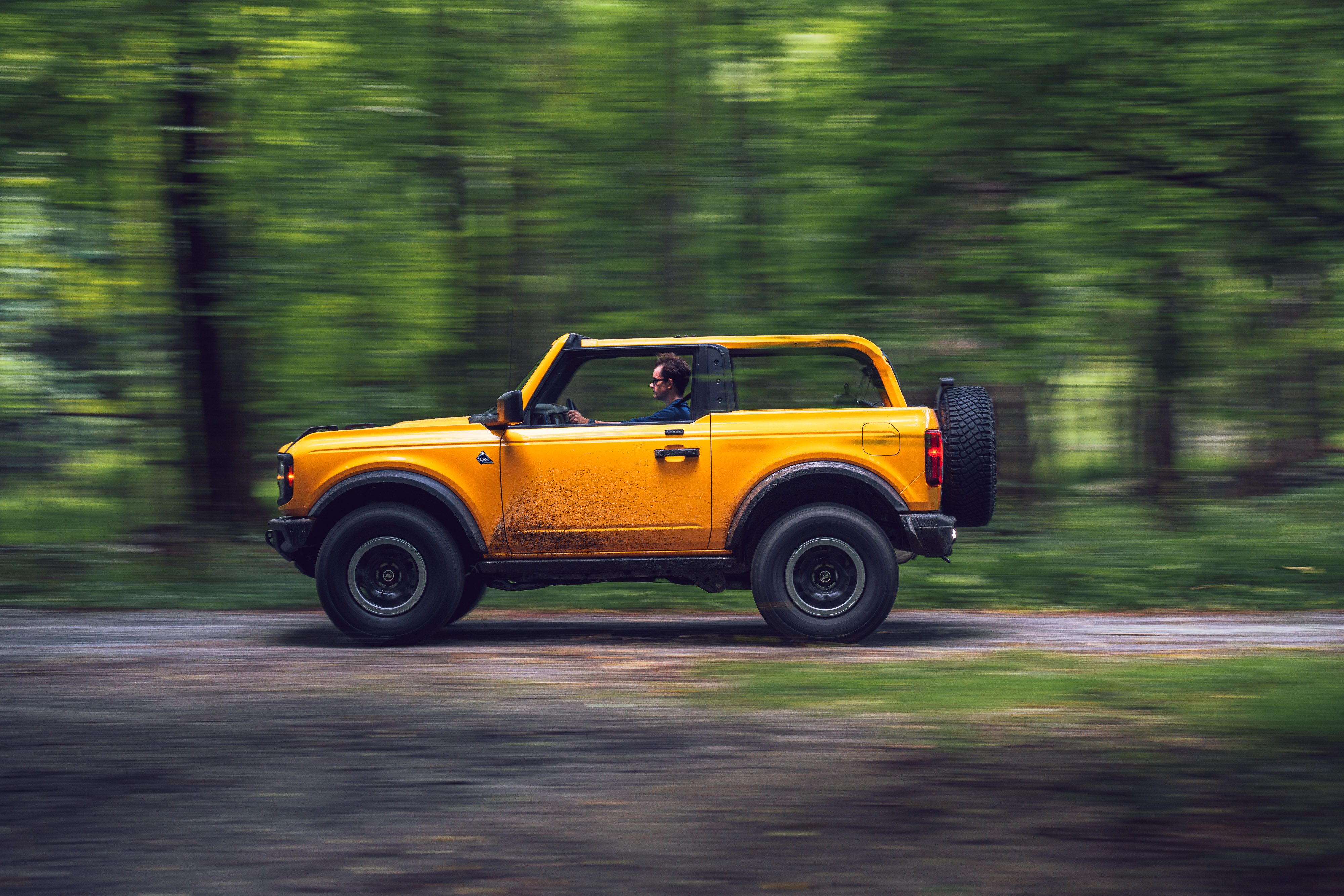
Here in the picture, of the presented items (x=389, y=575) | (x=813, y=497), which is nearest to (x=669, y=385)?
(x=813, y=497)

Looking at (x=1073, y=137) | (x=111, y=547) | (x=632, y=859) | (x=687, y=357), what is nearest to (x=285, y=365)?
(x=111, y=547)

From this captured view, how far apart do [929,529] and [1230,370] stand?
5.42 meters

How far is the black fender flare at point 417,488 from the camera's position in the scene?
7.72 meters

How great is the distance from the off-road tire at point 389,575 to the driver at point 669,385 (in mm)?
1221

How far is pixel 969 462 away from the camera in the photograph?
7777 millimetres

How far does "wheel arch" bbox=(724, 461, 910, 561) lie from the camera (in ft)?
24.9

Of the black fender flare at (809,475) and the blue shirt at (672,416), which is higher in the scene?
the blue shirt at (672,416)

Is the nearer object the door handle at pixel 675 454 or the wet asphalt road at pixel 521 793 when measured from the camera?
the wet asphalt road at pixel 521 793

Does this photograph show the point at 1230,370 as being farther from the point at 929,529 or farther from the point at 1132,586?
the point at 929,529

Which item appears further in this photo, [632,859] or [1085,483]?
[1085,483]

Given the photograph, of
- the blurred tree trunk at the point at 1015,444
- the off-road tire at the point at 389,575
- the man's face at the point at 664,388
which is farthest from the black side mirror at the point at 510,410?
the blurred tree trunk at the point at 1015,444

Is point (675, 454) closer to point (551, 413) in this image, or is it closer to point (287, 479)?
point (551, 413)

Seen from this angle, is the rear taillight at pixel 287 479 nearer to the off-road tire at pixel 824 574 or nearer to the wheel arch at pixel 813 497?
the wheel arch at pixel 813 497

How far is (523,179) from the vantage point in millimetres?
11508
